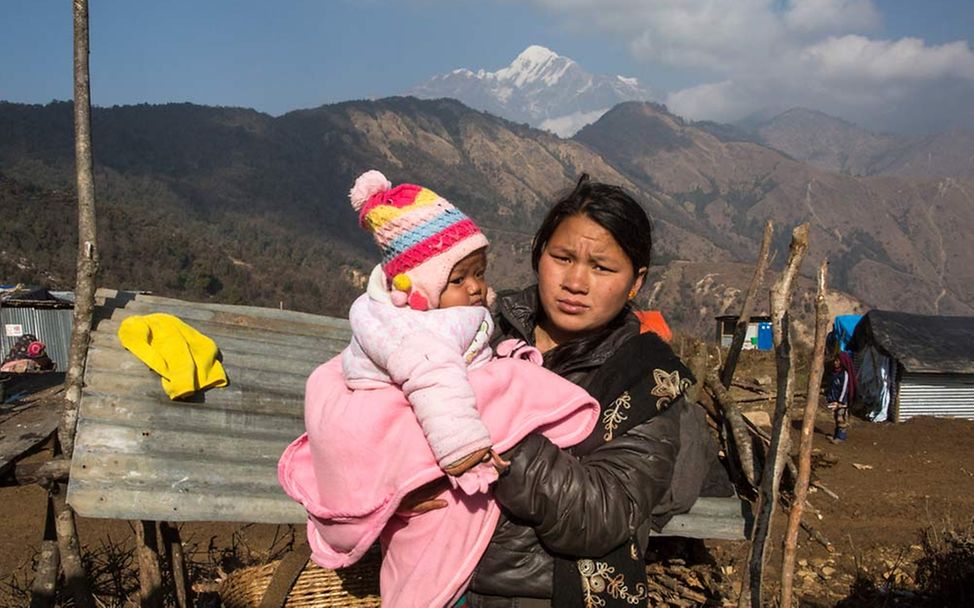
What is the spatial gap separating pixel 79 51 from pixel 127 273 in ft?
149

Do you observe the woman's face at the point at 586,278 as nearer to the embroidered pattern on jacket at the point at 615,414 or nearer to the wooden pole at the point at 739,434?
the embroidered pattern on jacket at the point at 615,414

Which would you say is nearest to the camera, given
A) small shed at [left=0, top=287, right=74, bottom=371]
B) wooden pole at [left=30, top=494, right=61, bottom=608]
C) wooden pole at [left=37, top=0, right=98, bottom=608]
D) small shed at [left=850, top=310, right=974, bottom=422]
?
wooden pole at [left=37, top=0, right=98, bottom=608]

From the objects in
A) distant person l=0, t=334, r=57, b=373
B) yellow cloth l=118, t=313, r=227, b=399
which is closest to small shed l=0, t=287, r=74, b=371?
distant person l=0, t=334, r=57, b=373

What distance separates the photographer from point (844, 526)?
7805mm

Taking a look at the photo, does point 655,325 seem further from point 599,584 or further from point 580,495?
point 580,495

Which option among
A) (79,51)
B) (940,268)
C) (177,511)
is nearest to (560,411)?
(177,511)

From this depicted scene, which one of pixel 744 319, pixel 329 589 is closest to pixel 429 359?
pixel 329 589

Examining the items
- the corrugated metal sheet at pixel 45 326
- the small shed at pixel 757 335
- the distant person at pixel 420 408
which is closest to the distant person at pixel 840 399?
the small shed at pixel 757 335

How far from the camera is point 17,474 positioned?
2.72 meters

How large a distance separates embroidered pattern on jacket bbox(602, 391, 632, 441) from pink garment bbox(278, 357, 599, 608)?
0.04 m

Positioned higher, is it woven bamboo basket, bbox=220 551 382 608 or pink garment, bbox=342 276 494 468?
pink garment, bbox=342 276 494 468

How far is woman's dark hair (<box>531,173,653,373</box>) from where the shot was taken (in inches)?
72.3

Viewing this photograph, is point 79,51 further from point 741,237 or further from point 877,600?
point 741,237

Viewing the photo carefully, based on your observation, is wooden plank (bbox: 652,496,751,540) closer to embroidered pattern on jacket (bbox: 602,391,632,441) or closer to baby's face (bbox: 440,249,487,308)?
embroidered pattern on jacket (bbox: 602,391,632,441)
